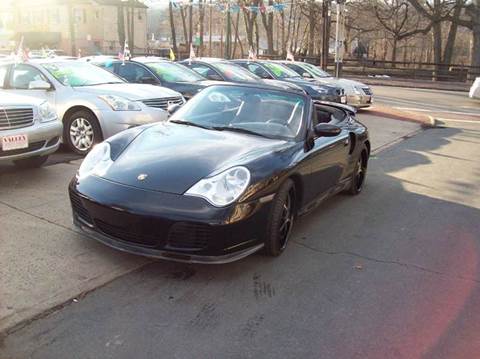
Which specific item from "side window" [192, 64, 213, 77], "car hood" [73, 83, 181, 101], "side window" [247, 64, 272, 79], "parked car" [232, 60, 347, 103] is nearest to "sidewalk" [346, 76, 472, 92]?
"parked car" [232, 60, 347, 103]

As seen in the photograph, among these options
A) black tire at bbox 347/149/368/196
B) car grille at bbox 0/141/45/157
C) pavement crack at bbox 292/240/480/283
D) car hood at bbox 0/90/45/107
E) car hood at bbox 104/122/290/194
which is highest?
car hood at bbox 0/90/45/107

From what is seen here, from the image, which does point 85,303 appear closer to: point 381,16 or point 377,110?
point 377,110

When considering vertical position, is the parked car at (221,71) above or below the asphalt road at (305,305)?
above

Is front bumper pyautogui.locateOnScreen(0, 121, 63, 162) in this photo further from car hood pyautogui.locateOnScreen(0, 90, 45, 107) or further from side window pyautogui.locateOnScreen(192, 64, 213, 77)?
side window pyautogui.locateOnScreen(192, 64, 213, 77)

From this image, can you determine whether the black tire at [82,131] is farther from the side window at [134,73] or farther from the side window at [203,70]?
the side window at [203,70]

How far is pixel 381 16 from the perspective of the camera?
40656 millimetres

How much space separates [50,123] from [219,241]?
382cm

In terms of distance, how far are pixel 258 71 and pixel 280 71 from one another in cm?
73

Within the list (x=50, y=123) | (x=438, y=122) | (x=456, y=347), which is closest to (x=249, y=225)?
(x=456, y=347)

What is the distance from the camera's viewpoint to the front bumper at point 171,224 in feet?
12.1

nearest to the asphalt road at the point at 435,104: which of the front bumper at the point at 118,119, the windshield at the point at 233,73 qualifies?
the windshield at the point at 233,73

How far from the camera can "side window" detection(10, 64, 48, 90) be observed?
8305mm

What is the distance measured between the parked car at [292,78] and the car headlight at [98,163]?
34.8 feet

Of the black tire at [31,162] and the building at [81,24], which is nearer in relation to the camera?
the black tire at [31,162]
